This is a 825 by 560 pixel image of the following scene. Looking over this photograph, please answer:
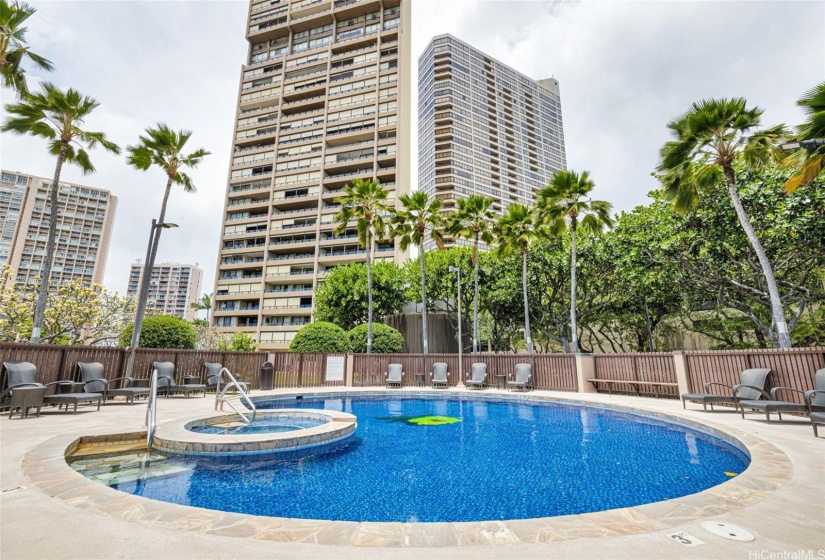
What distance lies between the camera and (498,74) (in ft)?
258

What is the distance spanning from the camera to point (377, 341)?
21125mm

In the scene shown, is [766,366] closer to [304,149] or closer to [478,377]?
[478,377]

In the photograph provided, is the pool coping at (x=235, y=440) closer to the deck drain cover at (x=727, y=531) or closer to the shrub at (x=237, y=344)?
the deck drain cover at (x=727, y=531)

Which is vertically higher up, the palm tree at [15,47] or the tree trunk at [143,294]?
the palm tree at [15,47]

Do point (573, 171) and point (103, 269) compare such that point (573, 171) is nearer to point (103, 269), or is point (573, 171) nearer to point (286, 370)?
point (286, 370)

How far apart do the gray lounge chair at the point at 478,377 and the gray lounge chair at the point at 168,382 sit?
37.0 feet

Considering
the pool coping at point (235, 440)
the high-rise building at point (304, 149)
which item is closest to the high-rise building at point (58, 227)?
the high-rise building at point (304, 149)

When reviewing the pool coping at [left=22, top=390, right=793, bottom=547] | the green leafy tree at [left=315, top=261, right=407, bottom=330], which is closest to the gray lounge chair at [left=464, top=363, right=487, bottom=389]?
the pool coping at [left=22, top=390, right=793, bottom=547]

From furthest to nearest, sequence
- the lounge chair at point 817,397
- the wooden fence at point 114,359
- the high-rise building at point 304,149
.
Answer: the high-rise building at point 304,149 < the wooden fence at point 114,359 < the lounge chair at point 817,397

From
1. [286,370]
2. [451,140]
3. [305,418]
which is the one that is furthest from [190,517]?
[451,140]

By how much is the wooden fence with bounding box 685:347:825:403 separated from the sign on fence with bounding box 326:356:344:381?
47.9 feet

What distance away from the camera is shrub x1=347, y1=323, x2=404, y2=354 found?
21.1 m

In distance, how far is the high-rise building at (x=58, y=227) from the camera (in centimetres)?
7600

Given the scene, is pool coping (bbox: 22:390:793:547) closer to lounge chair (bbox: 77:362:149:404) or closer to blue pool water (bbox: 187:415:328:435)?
blue pool water (bbox: 187:415:328:435)
